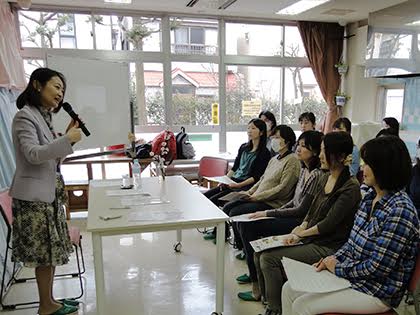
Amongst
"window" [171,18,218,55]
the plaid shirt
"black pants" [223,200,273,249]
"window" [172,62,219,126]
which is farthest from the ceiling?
the plaid shirt

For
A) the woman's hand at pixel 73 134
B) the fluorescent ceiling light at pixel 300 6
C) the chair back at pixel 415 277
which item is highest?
the fluorescent ceiling light at pixel 300 6

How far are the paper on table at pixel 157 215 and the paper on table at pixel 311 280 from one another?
26.7 inches

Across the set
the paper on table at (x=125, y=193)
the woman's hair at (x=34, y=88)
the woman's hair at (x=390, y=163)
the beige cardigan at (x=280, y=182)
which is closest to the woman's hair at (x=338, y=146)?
the woman's hair at (x=390, y=163)

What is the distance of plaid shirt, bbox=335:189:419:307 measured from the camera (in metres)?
1.35

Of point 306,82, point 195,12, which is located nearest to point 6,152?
point 195,12

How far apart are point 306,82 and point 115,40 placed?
10.5ft

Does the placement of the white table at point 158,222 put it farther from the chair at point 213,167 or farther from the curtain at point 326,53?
the curtain at point 326,53

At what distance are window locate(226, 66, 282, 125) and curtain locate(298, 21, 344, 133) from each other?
24.2 inches

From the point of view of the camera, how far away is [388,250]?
1351mm

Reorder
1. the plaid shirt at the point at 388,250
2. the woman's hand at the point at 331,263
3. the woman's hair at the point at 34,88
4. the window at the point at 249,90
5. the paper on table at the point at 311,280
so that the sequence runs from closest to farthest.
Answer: the plaid shirt at the point at 388,250 < the paper on table at the point at 311,280 < the woman's hand at the point at 331,263 < the woman's hair at the point at 34,88 < the window at the point at 249,90

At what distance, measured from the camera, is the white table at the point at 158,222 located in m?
1.79

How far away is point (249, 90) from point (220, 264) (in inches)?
157

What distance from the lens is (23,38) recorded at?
4590 millimetres

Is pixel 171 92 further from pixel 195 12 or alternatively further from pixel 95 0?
pixel 95 0
